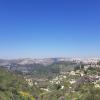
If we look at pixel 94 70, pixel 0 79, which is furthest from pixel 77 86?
pixel 94 70

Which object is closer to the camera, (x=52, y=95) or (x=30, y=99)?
(x=30, y=99)

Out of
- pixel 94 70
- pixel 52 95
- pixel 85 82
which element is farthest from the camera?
pixel 94 70

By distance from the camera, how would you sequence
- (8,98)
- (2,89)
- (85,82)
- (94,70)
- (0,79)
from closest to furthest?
(8,98), (2,89), (0,79), (85,82), (94,70)

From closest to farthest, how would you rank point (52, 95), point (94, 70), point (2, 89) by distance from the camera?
point (2, 89)
point (52, 95)
point (94, 70)

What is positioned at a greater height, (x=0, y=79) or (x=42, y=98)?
(x=0, y=79)

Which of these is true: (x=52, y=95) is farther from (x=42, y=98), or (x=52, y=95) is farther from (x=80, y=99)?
(x=80, y=99)

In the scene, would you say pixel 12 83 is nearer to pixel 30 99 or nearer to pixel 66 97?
pixel 30 99

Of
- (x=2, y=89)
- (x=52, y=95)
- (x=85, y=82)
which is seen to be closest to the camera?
(x=2, y=89)

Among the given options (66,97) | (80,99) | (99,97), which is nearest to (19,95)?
(66,97)

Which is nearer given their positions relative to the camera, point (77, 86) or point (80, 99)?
point (80, 99)
